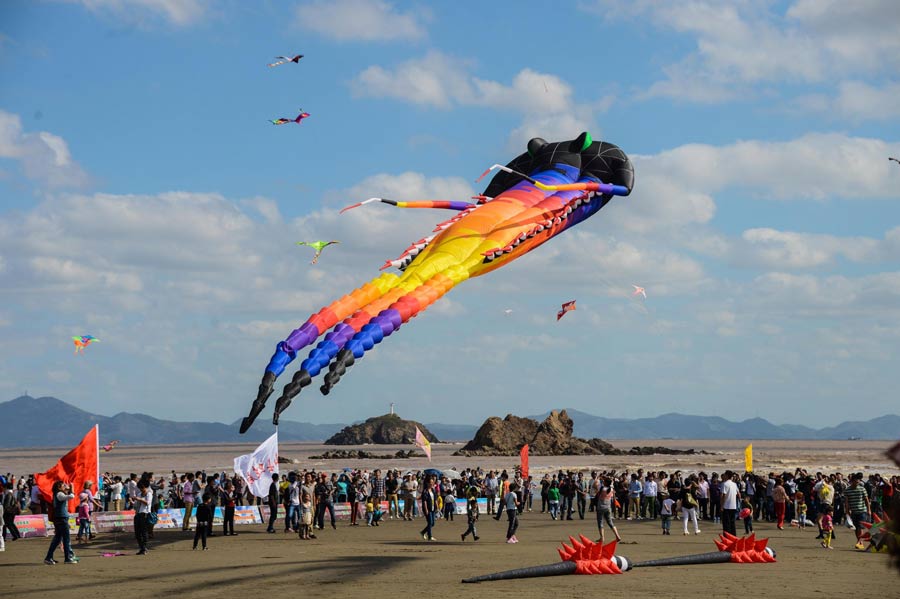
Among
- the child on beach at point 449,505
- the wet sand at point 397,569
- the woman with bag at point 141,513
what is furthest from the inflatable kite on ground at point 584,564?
the child on beach at point 449,505

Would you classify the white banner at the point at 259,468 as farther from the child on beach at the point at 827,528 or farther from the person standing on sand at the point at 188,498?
the child on beach at the point at 827,528

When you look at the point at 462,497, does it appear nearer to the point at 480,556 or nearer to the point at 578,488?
the point at 578,488

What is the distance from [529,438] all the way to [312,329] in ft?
319

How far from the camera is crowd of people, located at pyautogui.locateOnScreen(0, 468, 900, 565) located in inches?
893

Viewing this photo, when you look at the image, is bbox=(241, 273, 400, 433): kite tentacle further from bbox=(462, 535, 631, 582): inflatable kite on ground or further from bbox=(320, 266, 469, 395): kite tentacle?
bbox=(462, 535, 631, 582): inflatable kite on ground

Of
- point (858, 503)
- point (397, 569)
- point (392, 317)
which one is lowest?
point (397, 569)

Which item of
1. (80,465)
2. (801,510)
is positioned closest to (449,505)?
(801,510)

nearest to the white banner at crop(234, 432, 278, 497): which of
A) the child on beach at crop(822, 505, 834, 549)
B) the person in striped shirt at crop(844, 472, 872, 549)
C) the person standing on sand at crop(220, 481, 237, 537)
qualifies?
the person standing on sand at crop(220, 481, 237, 537)

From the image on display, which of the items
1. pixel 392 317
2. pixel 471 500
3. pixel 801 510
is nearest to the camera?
pixel 392 317

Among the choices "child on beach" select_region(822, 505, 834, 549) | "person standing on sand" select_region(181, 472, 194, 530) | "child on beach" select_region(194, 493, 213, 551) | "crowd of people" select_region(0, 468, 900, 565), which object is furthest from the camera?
"person standing on sand" select_region(181, 472, 194, 530)

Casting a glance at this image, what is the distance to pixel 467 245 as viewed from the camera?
2630 centimetres

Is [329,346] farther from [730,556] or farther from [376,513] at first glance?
[376,513]

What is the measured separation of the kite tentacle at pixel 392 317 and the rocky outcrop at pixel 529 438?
89827mm

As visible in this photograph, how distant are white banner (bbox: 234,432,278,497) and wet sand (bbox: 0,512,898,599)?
1.23 m
